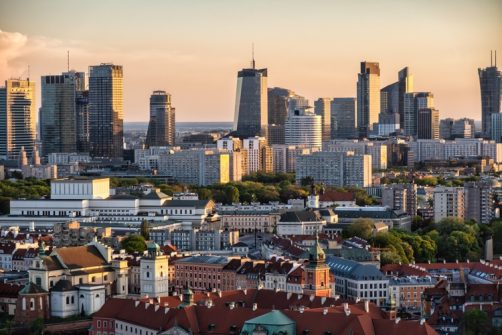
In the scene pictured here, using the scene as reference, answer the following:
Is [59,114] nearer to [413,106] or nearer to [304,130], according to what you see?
[304,130]

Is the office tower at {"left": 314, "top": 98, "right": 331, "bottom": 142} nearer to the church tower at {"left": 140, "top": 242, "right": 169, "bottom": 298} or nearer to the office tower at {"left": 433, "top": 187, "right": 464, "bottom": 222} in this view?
the office tower at {"left": 433, "top": 187, "right": 464, "bottom": 222}

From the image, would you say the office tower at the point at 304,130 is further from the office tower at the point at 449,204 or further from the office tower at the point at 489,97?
the office tower at the point at 449,204

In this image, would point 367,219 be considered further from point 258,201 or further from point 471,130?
point 471,130

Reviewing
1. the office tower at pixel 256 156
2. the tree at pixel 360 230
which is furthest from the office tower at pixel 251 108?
the tree at pixel 360 230

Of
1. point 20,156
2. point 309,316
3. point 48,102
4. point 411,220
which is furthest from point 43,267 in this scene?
point 48,102

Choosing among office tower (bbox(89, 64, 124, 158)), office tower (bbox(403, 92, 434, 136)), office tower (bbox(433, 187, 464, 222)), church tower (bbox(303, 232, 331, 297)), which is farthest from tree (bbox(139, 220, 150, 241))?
office tower (bbox(403, 92, 434, 136))

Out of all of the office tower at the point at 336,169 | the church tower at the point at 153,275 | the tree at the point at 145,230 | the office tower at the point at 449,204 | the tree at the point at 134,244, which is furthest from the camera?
the office tower at the point at 336,169
